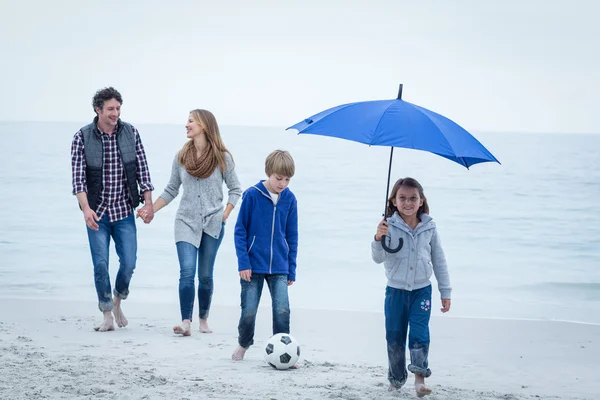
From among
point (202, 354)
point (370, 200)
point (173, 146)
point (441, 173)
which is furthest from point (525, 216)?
point (173, 146)

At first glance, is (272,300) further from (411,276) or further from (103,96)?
(103,96)

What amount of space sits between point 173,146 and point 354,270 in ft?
146

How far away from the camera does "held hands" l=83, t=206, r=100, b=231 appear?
6.53 metres

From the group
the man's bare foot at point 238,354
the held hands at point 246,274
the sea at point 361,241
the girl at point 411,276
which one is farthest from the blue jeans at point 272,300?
the sea at point 361,241

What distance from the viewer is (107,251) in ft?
22.1

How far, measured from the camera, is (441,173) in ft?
127

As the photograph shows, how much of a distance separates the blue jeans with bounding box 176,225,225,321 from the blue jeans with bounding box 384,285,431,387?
77.3 inches

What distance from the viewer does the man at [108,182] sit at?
261 inches

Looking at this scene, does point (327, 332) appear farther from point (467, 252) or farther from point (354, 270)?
point (467, 252)

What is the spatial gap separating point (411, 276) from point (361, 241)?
41.8ft

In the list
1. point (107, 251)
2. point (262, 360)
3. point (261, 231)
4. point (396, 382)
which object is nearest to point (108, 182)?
point (107, 251)

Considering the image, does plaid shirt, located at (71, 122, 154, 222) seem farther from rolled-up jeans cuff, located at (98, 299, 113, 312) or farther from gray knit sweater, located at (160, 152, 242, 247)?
rolled-up jeans cuff, located at (98, 299, 113, 312)

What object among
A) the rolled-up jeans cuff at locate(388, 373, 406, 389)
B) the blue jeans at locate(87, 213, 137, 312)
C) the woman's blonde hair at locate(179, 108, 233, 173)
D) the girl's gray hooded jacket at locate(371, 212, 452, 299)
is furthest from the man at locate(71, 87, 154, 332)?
the rolled-up jeans cuff at locate(388, 373, 406, 389)

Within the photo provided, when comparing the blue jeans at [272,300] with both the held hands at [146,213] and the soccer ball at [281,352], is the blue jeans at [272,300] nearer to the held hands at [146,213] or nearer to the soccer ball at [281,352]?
the soccer ball at [281,352]
